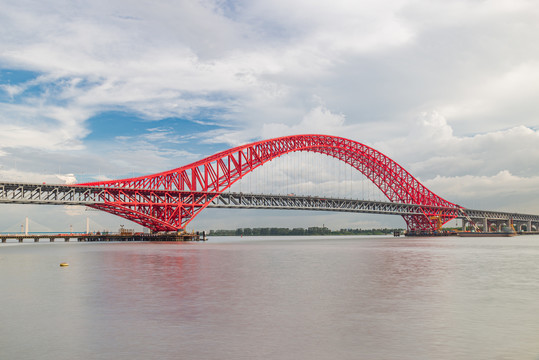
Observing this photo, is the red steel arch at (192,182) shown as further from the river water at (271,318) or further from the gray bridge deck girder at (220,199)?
the river water at (271,318)

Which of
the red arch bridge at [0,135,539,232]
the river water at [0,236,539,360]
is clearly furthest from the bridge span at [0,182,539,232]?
the river water at [0,236,539,360]

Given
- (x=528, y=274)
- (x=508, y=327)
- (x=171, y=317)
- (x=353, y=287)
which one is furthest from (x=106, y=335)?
(x=528, y=274)

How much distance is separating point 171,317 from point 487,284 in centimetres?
1221

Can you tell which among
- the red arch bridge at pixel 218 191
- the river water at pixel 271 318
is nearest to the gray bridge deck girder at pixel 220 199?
the red arch bridge at pixel 218 191

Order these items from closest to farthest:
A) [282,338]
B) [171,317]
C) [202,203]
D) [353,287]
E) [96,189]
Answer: [282,338] < [171,317] < [353,287] < [96,189] < [202,203]

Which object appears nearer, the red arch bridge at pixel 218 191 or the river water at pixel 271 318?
the river water at pixel 271 318

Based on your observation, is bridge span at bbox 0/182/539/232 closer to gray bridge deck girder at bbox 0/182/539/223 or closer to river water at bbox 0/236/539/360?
gray bridge deck girder at bbox 0/182/539/223

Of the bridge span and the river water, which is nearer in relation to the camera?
the river water

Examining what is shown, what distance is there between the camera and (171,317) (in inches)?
435

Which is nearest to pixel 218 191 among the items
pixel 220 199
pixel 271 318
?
pixel 220 199

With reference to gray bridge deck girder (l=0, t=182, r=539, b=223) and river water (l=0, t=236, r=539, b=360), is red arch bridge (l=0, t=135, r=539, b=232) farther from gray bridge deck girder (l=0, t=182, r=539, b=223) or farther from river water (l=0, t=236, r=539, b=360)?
river water (l=0, t=236, r=539, b=360)

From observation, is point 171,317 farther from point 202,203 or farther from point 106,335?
point 202,203

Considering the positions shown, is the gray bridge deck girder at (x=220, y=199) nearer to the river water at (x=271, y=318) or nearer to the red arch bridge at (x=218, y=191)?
the red arch bridge at (x=218, y=191)

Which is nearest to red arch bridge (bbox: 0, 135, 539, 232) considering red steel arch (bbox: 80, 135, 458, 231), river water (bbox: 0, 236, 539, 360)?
red steel arch (bbox: 80, 135, 458, 231)
